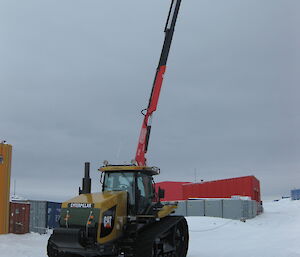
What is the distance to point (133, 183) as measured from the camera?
11.1 meters

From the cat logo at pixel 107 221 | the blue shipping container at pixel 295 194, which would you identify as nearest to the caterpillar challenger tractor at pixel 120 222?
the cat logo at pixel 107 221

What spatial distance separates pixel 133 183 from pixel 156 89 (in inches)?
233

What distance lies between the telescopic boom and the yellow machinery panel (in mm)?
9824

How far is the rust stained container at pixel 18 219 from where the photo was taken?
22219 millimetres

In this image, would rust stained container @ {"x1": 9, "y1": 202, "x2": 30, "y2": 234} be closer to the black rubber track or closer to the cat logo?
the black rubber track

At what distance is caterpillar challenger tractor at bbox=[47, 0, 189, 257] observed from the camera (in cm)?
972

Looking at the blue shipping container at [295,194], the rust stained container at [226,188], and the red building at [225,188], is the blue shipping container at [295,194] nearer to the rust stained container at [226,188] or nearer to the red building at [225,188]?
the red building at [225,188]

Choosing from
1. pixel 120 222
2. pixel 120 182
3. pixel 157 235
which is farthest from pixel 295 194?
pixel 120 222

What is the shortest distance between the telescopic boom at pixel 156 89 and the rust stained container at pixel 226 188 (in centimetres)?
2567

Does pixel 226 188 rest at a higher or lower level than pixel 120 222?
higher

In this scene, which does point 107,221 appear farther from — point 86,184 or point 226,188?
point 226,188

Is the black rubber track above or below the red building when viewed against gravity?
below

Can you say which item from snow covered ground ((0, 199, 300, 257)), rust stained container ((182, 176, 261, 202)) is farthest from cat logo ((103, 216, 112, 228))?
rust stained container ((182, 176, 261, 202))

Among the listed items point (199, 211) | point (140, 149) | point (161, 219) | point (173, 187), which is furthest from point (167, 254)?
point (173, 187)
